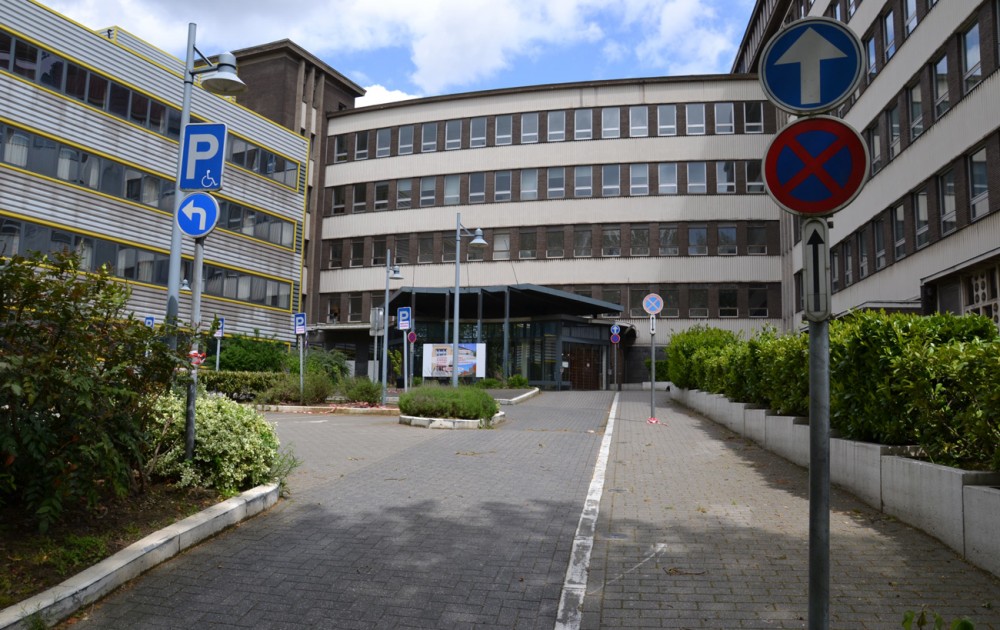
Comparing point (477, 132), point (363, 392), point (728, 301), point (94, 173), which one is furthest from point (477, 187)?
point (363, 392)

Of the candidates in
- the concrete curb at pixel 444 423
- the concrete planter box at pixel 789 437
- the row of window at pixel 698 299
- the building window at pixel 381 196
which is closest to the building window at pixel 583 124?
the row of window at pixel 698 299

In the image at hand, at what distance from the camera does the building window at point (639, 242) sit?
151ft

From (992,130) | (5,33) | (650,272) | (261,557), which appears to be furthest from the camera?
(650,272)

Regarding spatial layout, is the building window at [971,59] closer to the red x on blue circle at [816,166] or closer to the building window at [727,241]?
the red x on blue circle at [816,166]

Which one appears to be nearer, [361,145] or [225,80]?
[225,80]

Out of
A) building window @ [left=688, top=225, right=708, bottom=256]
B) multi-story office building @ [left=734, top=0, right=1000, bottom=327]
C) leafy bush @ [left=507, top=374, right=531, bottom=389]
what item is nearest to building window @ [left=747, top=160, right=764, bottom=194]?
building window @ [left=688, top=225, right=708, bottom=256]

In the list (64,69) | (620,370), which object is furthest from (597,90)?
(64,69)

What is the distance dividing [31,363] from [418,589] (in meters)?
2.79

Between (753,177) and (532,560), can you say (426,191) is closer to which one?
(753,177)

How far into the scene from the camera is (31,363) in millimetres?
4805

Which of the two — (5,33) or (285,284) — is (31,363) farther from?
(285,284)

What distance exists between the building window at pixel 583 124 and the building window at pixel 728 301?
480 inches

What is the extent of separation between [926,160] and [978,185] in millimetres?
3003

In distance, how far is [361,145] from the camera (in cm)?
5175
